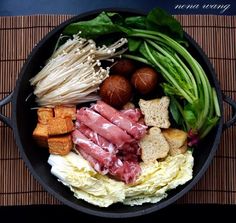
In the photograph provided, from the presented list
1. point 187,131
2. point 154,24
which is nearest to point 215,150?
point 187,131

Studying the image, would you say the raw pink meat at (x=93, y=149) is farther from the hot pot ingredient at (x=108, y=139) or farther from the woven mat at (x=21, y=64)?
the woven mat at (x=21, y=64)

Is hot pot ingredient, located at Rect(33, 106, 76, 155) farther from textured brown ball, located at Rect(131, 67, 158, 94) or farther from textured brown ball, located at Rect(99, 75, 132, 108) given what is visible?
textured brown ball, located at Rect(131, 67, 158, 94)

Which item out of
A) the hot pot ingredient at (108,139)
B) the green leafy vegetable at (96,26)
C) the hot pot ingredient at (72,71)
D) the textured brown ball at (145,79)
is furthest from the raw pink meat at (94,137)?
the green leafy vegetable at (96,26)

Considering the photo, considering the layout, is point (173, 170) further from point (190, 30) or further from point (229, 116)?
point (190, 30)

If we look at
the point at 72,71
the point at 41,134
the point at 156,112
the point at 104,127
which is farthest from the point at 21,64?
the point at 156,112

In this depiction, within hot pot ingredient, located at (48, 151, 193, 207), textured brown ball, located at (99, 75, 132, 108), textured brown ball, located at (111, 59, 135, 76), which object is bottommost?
hot pot ingredient, located at (48, 151, 193, 207)

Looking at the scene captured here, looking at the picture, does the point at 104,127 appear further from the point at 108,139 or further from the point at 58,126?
the point at 58,126

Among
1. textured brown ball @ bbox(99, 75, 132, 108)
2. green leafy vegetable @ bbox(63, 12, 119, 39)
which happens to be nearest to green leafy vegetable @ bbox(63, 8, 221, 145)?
green leafy vegetable @ bbox(63, 12, 119, 39)
